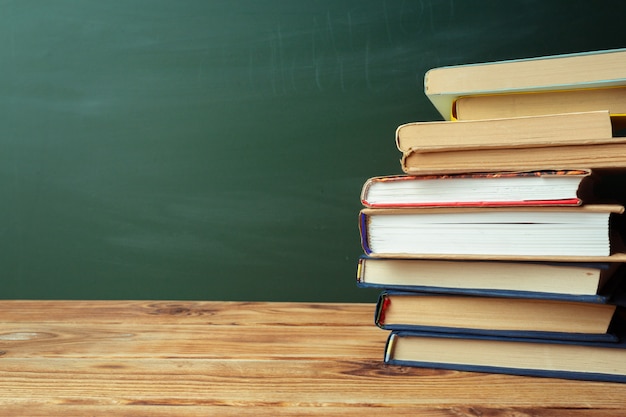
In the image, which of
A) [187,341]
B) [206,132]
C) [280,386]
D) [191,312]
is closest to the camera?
[280,386]

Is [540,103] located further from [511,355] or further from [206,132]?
[206,132]

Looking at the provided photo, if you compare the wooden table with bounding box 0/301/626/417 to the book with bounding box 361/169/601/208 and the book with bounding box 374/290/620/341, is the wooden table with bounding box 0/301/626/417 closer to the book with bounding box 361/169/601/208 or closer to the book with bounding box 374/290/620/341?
the book with bounding box 374/290/620/341

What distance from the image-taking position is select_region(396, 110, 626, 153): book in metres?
0.83

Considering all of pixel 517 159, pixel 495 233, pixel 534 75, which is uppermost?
pixel 534 75

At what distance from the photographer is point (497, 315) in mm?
903

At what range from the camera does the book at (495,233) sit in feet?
2.72

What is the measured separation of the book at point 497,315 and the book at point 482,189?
14 centimetres

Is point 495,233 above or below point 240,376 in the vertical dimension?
above

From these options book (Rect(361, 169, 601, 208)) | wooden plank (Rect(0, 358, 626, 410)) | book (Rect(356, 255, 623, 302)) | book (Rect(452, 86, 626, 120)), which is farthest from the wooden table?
book (Rect(452, 86, 626, 120))

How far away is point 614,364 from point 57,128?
4.20 feet

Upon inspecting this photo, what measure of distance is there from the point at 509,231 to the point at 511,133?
0.14 m

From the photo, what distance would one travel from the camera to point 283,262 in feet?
4.62

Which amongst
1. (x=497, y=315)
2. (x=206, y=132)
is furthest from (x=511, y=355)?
(x=206, y=132)

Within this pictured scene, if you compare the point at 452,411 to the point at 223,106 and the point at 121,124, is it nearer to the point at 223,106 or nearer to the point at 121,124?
the point at 223,106
